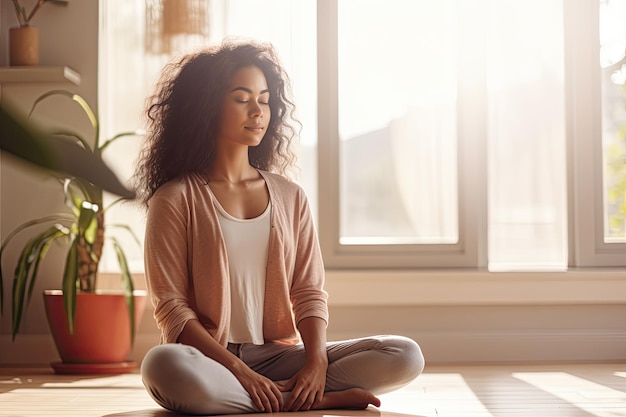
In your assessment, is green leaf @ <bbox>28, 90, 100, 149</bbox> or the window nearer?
green leaf @ <bbox>28, 90, 100, 149</bbox>

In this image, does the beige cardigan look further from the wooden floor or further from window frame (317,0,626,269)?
window frame (317,0,626,269)

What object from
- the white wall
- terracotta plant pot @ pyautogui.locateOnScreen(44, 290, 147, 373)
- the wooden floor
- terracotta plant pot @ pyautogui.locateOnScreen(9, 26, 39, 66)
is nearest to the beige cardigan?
the wooden floor

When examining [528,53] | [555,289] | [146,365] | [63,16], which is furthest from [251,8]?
[146,365]

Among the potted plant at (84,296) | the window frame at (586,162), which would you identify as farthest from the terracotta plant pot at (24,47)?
the window frame at (586,162)

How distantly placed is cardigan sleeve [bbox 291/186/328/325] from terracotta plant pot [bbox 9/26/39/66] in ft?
5.44

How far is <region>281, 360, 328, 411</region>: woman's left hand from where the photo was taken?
7.20 ft

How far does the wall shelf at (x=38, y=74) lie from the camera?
354cm

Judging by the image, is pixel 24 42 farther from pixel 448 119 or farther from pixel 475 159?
pixel 475 159

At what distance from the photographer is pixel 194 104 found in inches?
95.7

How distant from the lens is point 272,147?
2613 millimetres

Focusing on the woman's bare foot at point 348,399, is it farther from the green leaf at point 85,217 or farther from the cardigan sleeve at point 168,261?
the green leaf at point 85,217

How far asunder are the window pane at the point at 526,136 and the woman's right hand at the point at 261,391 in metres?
1.85

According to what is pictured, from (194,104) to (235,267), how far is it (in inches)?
18.7

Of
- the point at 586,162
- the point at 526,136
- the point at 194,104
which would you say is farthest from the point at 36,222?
the point at 586,162
